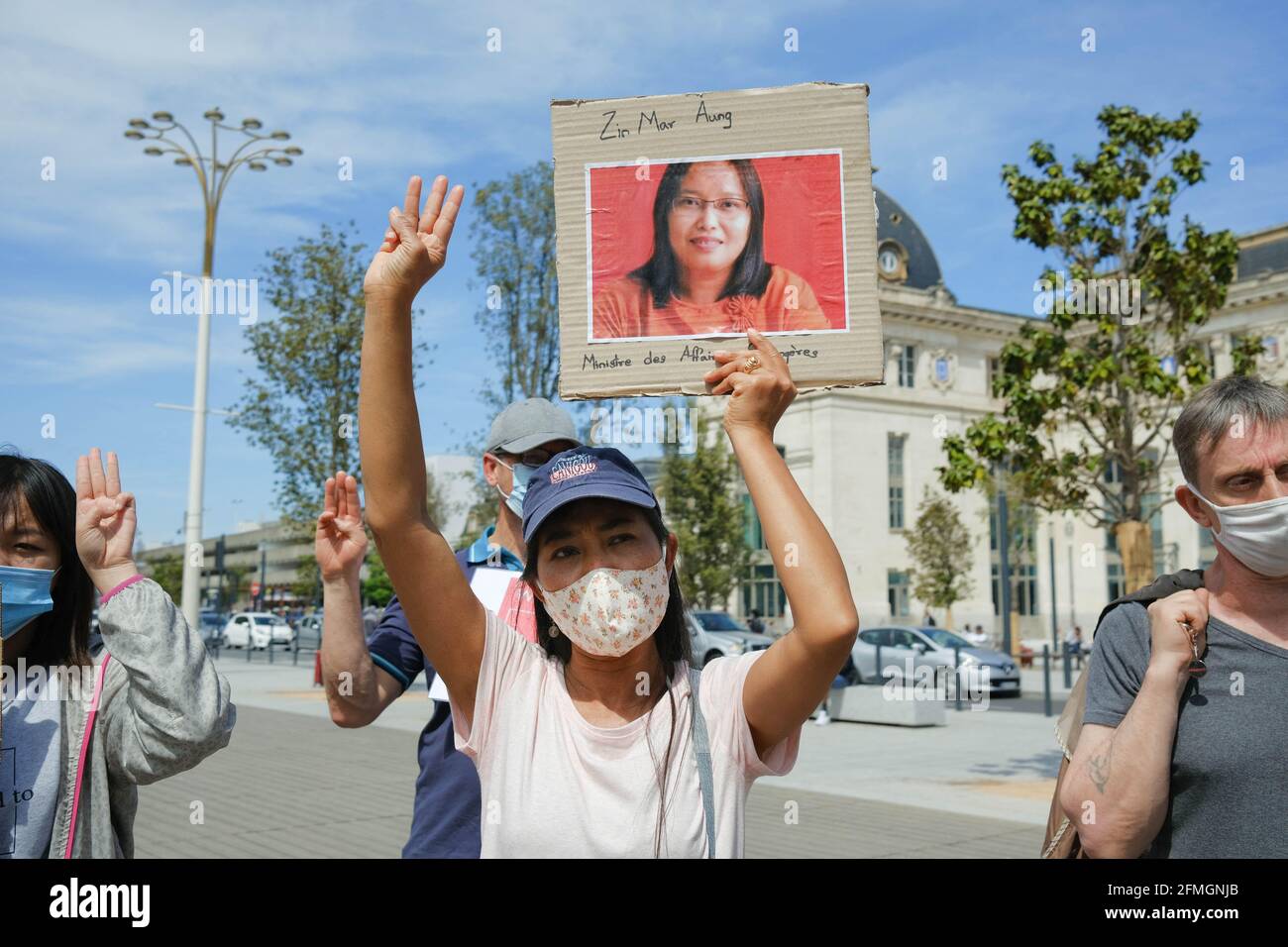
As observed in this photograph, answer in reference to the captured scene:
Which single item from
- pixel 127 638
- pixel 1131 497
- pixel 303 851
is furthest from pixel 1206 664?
pixel 1131 497

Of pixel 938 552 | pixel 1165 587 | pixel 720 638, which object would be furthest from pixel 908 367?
pixel 1165 587

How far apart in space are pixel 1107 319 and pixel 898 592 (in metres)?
48.9

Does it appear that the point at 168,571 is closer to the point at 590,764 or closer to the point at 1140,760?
the point at 590,764

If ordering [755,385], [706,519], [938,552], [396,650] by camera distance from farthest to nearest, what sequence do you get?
1. [938,552]
2. [706,519]
3. [396,650]
4. [755,385]

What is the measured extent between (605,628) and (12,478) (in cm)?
139

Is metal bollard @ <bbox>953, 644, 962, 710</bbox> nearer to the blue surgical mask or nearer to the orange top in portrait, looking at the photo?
the blue surgical mask

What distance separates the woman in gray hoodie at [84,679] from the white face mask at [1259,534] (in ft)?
6.95

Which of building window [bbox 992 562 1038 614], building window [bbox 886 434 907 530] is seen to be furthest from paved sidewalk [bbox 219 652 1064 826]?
building window [bbox 992 562 1038 614]

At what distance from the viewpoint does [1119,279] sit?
1080 centimetres

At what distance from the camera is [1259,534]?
243 cm

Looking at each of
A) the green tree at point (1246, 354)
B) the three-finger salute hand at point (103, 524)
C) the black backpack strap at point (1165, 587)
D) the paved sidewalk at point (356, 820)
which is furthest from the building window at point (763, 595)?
the three-finger salute hand at point (103, 524)

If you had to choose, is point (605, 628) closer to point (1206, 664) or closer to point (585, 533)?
point (585, 533)

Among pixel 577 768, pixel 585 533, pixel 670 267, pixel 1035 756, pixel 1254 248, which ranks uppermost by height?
pixel 1254 248

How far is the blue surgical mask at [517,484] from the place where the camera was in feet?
11.9
